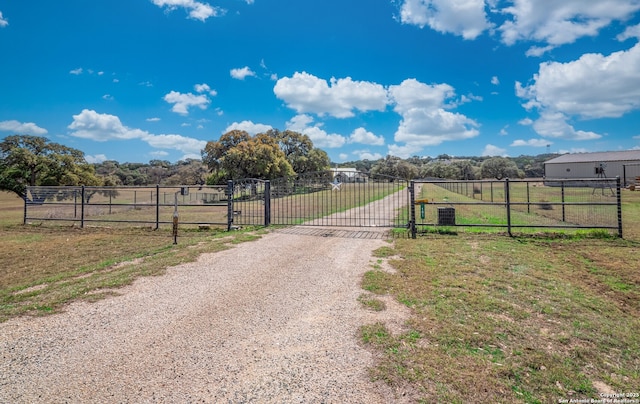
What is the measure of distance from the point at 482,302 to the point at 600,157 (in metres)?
70.1

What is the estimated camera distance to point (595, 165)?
177 ft

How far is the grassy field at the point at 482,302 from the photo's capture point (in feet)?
10.1

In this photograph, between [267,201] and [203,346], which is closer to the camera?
[203,346]

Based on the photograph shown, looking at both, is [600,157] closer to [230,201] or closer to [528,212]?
[528,212]

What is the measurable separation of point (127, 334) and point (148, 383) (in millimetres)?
1293

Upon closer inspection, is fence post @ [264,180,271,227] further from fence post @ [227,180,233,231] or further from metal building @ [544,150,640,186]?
metal building @ [544,150,640,186]

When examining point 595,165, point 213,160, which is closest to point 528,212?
point 213,160

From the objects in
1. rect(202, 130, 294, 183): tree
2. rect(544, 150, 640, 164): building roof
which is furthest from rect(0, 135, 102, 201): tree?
rect(544, 150, 640, 164): building roof

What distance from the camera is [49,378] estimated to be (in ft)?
10.1

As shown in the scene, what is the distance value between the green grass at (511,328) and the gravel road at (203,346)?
48 cm

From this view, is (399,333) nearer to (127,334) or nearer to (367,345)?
(367,345)

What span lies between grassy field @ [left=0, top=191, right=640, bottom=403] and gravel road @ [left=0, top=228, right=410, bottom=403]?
15.6 inches

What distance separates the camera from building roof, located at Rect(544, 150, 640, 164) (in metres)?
52.7

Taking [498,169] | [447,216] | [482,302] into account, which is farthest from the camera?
[498,169]
